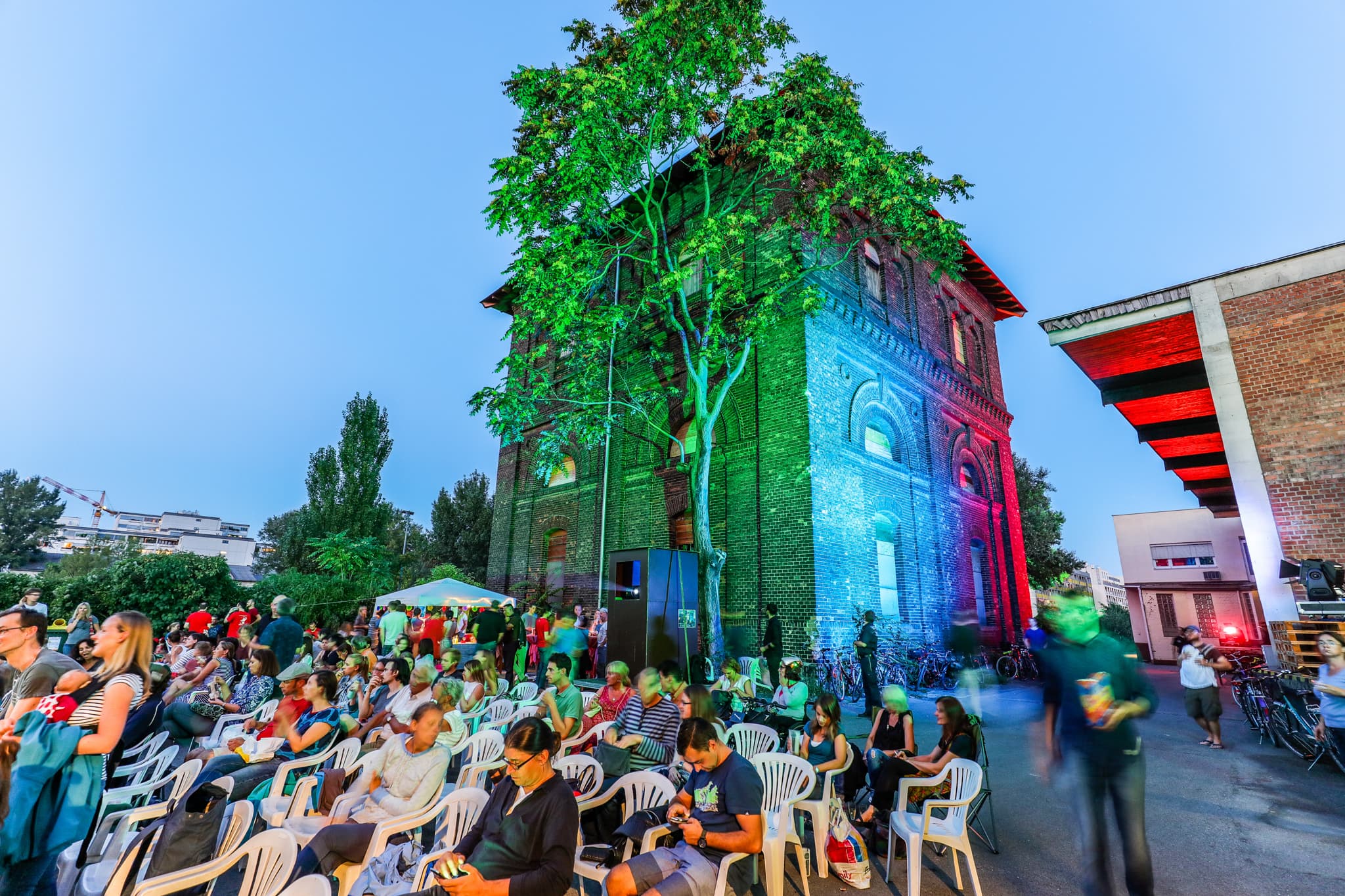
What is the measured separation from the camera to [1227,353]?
30.1 ft

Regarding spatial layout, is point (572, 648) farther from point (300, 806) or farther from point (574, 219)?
point (574, 219)

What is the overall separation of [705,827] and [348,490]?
1211 inches

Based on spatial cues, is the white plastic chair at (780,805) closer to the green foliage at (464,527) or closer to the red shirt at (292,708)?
the red shirt at (292,708)

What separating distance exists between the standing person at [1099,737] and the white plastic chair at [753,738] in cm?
258

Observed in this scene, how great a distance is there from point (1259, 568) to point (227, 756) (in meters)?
12.3

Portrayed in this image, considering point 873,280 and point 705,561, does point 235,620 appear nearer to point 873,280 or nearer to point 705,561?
point 705,561

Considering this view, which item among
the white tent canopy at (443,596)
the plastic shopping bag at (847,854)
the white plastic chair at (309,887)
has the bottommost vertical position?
the plastic shopping bag at (847,854)

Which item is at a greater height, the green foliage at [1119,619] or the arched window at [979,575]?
the arched window at [979,575]

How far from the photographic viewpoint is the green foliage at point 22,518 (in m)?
52.4

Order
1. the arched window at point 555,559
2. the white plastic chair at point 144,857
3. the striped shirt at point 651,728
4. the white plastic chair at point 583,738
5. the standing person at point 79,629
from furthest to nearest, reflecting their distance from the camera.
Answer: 1. the arched window at point 555,559
2. the standing person at point 79,629
3. the white plastic chair at point 583,738
4. the striped shirt at point 651,728
5. the white plastic chair at point 144,857

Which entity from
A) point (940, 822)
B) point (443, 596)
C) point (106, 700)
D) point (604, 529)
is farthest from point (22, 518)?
point (940, 822)

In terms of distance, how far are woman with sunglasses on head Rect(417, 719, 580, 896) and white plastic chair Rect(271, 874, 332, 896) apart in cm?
44

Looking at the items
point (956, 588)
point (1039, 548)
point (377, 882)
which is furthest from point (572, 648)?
point (1039, 548)

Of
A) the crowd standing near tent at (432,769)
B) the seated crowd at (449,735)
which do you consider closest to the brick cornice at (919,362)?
the seated crowd at (449,735)
